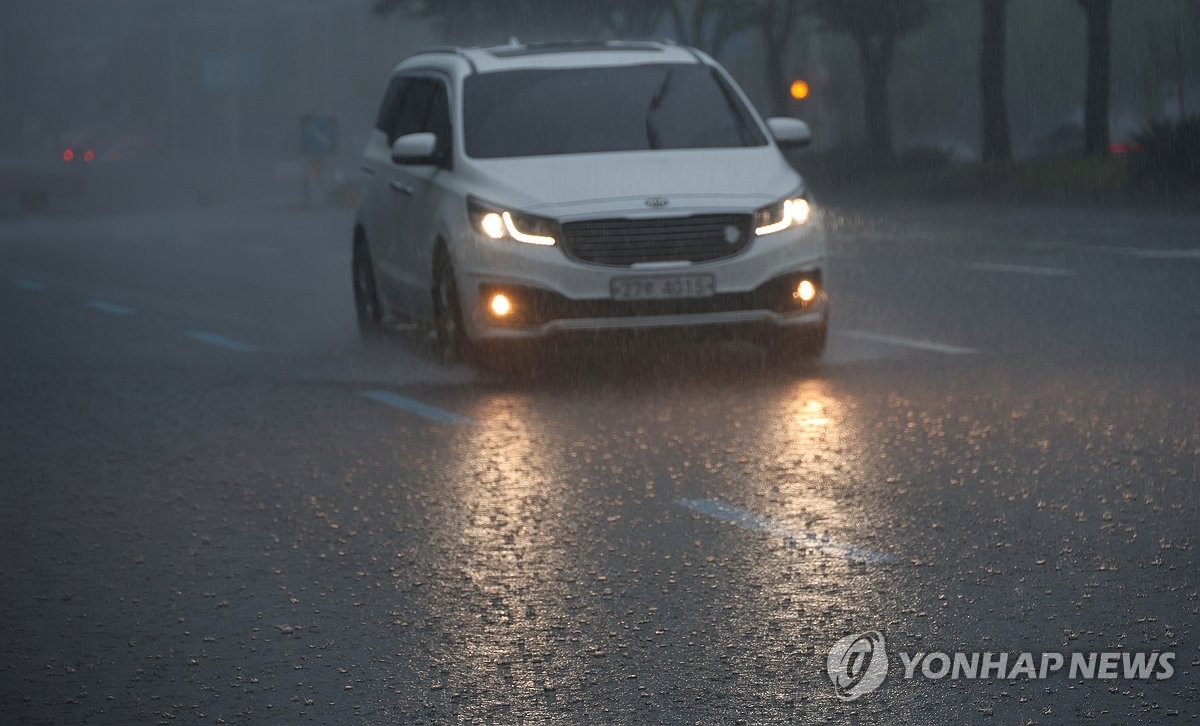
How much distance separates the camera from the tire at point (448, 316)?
1196cm

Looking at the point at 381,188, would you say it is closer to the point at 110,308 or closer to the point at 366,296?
the point at 366,296

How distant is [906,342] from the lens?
520 inches

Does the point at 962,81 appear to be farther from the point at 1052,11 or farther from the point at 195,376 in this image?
the point at 195,376

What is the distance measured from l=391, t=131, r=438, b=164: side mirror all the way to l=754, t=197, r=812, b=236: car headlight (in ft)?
6.72

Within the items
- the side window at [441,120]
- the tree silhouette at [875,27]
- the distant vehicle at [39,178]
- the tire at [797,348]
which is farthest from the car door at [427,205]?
the distant vehicle at [39,178]

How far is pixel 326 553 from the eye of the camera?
7145mm

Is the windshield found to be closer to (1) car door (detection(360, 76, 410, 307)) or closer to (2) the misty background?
(1) car door (detection(360, 76, 410, 307))

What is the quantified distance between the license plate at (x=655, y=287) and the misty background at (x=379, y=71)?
21.5m

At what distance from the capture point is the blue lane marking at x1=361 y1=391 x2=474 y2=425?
10242 millimetres

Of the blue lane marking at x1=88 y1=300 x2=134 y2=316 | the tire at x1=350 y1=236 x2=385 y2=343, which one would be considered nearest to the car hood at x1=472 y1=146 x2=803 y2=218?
the tire at x1=350 y1=236 x2=385 y2=343

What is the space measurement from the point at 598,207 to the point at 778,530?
4.45 m

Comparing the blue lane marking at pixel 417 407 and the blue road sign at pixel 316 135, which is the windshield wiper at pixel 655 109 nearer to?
the blue lane marking at pixel 417 407

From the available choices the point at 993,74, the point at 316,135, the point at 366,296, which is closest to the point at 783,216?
the point at 366,296

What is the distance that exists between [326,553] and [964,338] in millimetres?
6942
